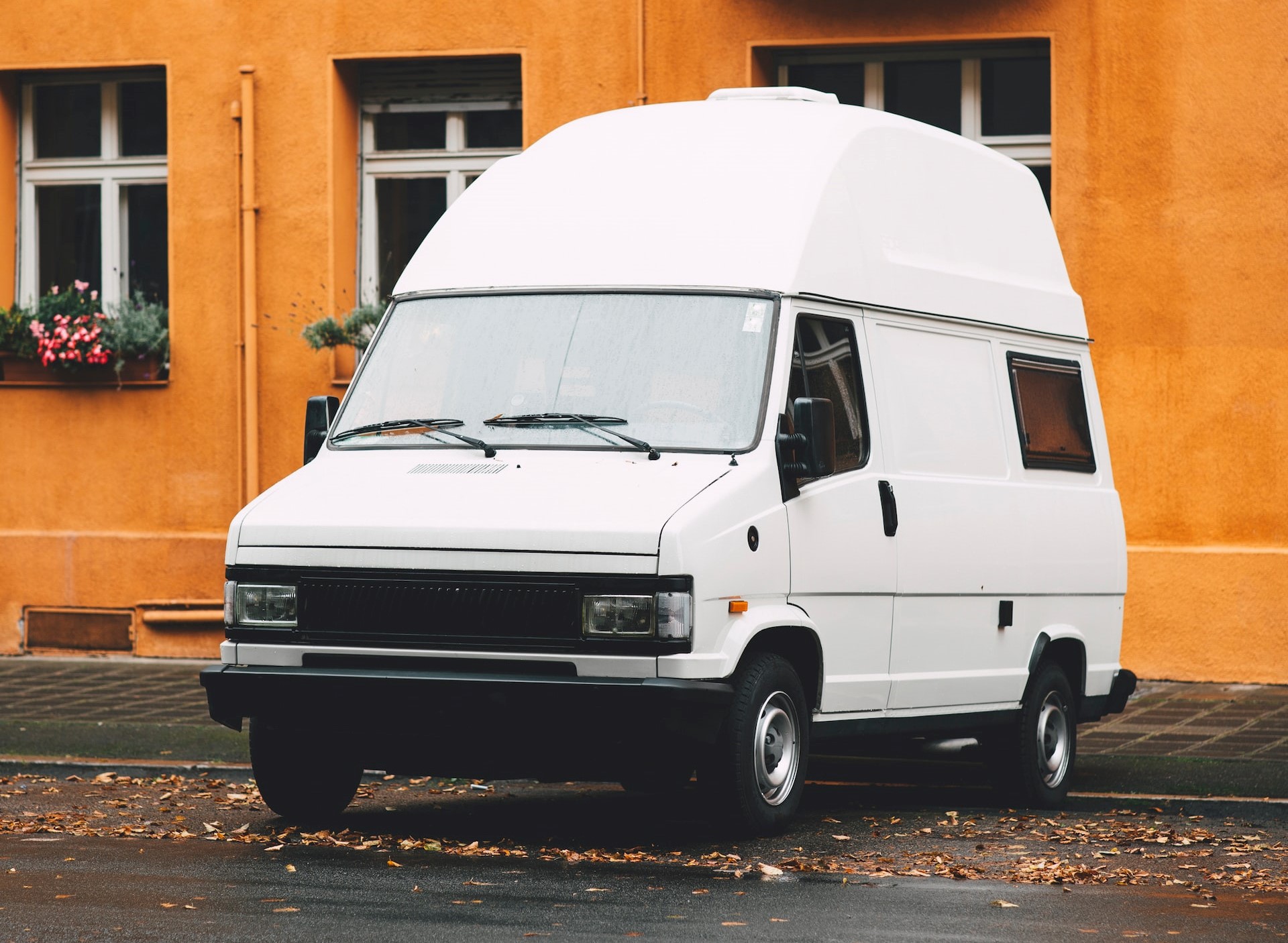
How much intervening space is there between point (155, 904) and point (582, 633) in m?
1.75

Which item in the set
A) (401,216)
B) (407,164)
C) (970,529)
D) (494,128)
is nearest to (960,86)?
(494,128)

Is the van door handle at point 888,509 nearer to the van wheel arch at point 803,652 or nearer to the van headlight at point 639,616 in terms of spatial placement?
the van wheel arch at point 803,652

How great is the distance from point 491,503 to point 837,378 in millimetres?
1662

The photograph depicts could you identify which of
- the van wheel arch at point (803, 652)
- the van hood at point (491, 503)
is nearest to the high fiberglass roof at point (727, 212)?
the van hood at point (491, 503)

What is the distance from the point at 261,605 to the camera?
7895 millimetres

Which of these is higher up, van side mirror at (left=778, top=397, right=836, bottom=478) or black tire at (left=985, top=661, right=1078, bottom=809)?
van side mirror at (left=778, top=397, right=836, bottom=478)

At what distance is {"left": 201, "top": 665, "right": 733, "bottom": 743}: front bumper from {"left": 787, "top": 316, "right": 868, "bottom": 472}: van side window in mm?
1411

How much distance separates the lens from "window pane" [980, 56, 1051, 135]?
15.2m

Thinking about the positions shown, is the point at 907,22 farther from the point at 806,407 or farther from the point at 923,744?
the point at 806,407

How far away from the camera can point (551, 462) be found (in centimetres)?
791

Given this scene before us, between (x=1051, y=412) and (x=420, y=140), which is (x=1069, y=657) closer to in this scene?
(x=1051, y=412)

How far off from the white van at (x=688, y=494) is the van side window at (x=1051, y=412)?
3cm

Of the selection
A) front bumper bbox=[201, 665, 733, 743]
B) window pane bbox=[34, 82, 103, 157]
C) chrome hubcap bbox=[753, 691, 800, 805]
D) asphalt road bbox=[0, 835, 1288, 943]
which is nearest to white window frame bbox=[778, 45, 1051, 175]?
window pane bbox=[34, 82, 103, 157]

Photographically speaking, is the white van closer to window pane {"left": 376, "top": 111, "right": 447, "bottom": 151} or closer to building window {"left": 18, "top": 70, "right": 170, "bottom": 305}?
window pane {"left": 376, "top": 111, "right": 447, "bottom": 151}
